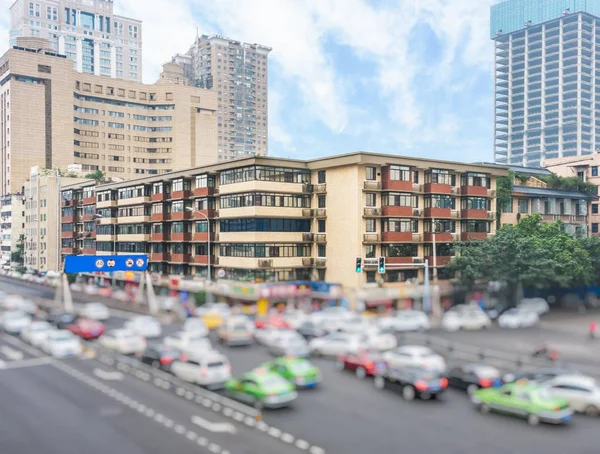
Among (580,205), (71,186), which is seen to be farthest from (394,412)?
(71,186)

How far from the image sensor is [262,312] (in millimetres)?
48281

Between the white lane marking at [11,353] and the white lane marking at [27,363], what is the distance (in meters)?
0.79

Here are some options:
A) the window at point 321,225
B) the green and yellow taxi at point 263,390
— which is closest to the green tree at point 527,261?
the window at point 321,225

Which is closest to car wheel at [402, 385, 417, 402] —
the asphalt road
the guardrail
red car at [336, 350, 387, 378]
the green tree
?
the asphalt road

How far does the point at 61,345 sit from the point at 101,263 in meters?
7.06

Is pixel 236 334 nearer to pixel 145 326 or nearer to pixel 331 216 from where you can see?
pixel 145 326

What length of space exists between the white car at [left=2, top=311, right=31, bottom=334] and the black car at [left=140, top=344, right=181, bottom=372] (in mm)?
12377

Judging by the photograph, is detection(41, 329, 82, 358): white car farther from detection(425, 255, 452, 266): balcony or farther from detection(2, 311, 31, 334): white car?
detection(425, 255, 452, 266): balcony

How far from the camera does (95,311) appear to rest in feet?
158

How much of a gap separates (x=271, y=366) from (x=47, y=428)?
12105 millimetres

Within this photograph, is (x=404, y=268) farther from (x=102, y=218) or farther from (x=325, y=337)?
(x=102, y=218)

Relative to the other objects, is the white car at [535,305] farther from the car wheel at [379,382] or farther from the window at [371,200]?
the car wheel at [379,382]

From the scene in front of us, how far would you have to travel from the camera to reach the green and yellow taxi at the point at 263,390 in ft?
92.4

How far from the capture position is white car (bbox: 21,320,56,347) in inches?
1590
